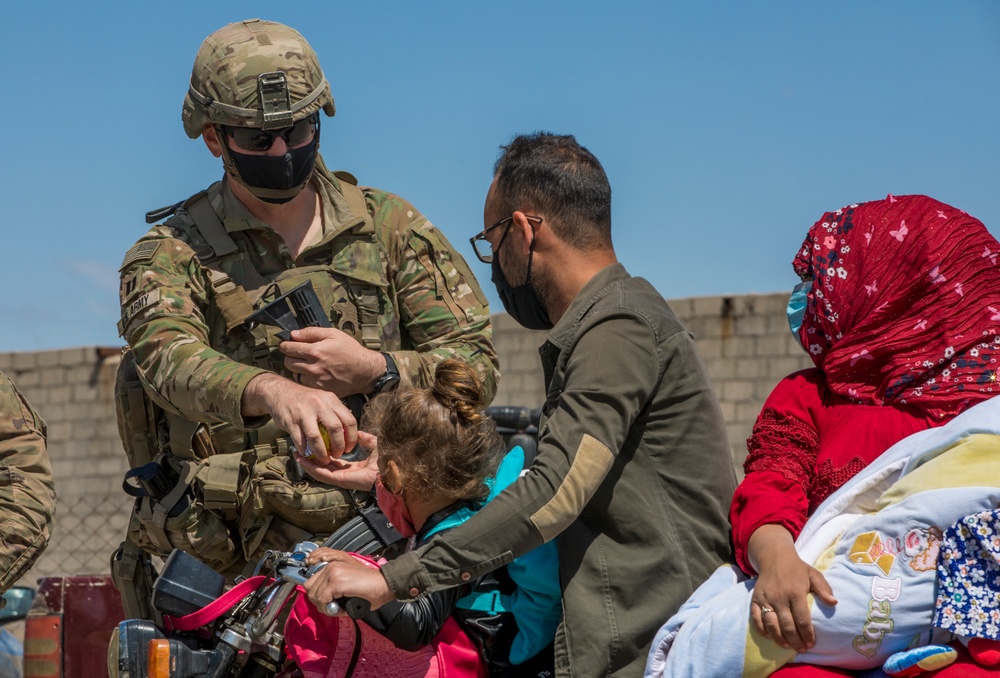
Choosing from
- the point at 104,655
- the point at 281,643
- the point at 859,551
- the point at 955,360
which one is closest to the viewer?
the point at 859,551

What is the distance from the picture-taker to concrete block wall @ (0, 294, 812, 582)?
1074 cm

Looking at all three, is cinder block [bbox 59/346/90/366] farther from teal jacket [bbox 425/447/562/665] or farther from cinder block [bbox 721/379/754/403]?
teal jacket [bbox 425/447/562/665]

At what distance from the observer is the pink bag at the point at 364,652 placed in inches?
113

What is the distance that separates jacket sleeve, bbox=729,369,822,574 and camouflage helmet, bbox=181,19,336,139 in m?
1.69

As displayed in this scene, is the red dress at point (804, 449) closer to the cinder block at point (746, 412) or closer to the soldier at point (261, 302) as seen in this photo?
the soldier at point (261, 302)

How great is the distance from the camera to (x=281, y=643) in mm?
3004

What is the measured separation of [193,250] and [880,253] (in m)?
2.07

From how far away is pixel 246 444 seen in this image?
384 cm

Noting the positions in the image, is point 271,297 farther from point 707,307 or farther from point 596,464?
point 707,307

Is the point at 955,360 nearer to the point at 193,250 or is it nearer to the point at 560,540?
the point at 560,540

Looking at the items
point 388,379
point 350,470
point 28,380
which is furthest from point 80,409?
point 350,470

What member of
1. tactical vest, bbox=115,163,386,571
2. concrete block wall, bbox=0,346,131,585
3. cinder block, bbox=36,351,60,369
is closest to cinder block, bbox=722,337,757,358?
concrete block wall, bbox=0,346,131,585

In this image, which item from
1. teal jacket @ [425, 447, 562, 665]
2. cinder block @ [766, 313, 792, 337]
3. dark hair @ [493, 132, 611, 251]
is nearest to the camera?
teal jacket @ [425, 447, 562, 665]

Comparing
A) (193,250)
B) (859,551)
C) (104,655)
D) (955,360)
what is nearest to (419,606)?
(859,551)
